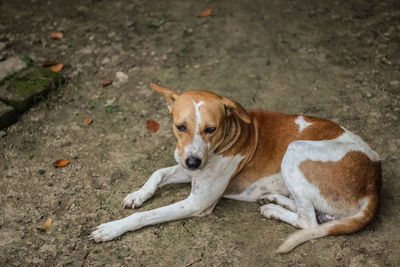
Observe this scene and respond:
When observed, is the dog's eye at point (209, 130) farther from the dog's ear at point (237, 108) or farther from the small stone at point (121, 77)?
the small stone at point (121, 77)

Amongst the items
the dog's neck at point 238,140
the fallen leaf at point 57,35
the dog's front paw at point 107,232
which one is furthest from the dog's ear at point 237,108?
the fallen leaf at point 57,35

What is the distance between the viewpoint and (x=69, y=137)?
5805 mm

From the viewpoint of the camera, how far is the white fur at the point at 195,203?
4.37 metres

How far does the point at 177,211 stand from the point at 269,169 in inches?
41.9

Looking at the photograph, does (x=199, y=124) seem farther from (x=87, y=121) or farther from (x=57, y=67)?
(x=57, y=67)

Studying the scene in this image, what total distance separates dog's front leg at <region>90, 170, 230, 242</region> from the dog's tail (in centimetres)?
89

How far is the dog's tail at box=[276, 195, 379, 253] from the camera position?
13.2ft

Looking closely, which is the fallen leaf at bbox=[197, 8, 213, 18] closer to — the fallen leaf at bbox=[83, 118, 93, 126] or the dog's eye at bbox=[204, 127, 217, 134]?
the fallen leaf at bbox=[83, 118, 93, 126]

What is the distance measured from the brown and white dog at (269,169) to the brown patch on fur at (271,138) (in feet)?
0.03

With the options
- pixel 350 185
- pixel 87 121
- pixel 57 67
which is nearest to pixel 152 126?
pixel 87 121

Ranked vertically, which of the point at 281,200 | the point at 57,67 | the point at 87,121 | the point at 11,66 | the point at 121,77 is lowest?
the point at 281,200

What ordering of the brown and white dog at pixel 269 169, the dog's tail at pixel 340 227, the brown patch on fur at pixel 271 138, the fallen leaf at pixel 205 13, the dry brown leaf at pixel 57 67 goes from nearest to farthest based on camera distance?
the dog's tail at pixel 340 227 < the brown and white dog at pixel 269 169 < the brown patch on fur at pixel 271 138 < the dry brown leaf at pixel 57 67 < the fallen leaf at pixel 205 13

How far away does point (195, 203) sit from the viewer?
4.50 metres

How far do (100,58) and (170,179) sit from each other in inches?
118
